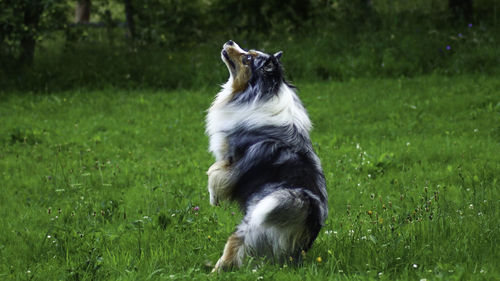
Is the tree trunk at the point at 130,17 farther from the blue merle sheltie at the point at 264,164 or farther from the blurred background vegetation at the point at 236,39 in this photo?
the blue merle sheltie at the point at 264,164

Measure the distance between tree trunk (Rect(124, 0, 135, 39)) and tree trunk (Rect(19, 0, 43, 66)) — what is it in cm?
222

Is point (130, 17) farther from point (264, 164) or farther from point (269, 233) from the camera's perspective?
point (269, 233)

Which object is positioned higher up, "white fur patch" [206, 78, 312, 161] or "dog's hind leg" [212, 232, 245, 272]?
"white fur patch" [206, 78, 312, 161]

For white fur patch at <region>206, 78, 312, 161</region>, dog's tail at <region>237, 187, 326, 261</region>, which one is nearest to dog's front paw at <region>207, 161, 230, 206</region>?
white fur patch at <region>206, 78, 312, 161</region>

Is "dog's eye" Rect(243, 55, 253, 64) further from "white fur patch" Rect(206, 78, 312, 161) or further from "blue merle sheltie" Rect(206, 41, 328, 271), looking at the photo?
"white fur patch" Rect(206, 78, 312, 161)

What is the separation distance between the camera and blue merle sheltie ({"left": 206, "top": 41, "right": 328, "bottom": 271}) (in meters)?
3.78

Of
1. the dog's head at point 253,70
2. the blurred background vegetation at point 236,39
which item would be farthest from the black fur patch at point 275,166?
the blurred background vegetation at point 236,39

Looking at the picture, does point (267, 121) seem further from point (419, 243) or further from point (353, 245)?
point (419, 243)

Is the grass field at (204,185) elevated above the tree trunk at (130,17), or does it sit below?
below

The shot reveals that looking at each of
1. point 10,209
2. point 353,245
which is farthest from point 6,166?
point 353,245

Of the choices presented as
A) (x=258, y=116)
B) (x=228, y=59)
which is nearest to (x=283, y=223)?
(x=258, y=116)

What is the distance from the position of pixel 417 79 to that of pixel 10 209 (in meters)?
7.71

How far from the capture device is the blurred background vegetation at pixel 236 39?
11562mm

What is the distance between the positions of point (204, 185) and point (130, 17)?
8496mm
